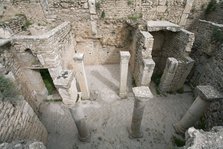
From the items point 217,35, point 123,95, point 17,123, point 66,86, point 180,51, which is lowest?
point 123,95

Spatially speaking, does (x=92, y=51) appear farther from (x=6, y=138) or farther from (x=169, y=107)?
(x=6, y=138)

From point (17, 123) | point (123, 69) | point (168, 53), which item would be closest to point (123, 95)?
point (123, 69)

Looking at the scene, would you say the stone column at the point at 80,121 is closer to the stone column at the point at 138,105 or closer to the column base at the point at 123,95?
the stone column at the point at 138,105

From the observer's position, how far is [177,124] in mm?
4848

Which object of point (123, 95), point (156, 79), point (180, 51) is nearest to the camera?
point (180, 51)

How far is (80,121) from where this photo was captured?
415 cm

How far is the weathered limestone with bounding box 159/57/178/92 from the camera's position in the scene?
17.6 ft

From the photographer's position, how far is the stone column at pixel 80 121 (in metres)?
3.84

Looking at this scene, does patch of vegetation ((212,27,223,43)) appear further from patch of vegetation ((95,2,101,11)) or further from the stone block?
patch of vegetation ((95,2,101,11))

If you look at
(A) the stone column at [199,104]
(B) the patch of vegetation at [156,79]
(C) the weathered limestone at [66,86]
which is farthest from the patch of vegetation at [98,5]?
(A) the stone column at [199,104]

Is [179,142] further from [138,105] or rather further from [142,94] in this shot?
[142,94]

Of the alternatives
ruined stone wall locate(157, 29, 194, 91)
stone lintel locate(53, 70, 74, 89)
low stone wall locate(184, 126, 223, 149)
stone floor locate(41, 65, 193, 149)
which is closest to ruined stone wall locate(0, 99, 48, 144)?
stone floor locate(41, 65, 193, 149)

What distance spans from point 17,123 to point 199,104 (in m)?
5.20

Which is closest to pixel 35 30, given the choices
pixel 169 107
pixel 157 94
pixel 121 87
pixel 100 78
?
pixel 100 78
